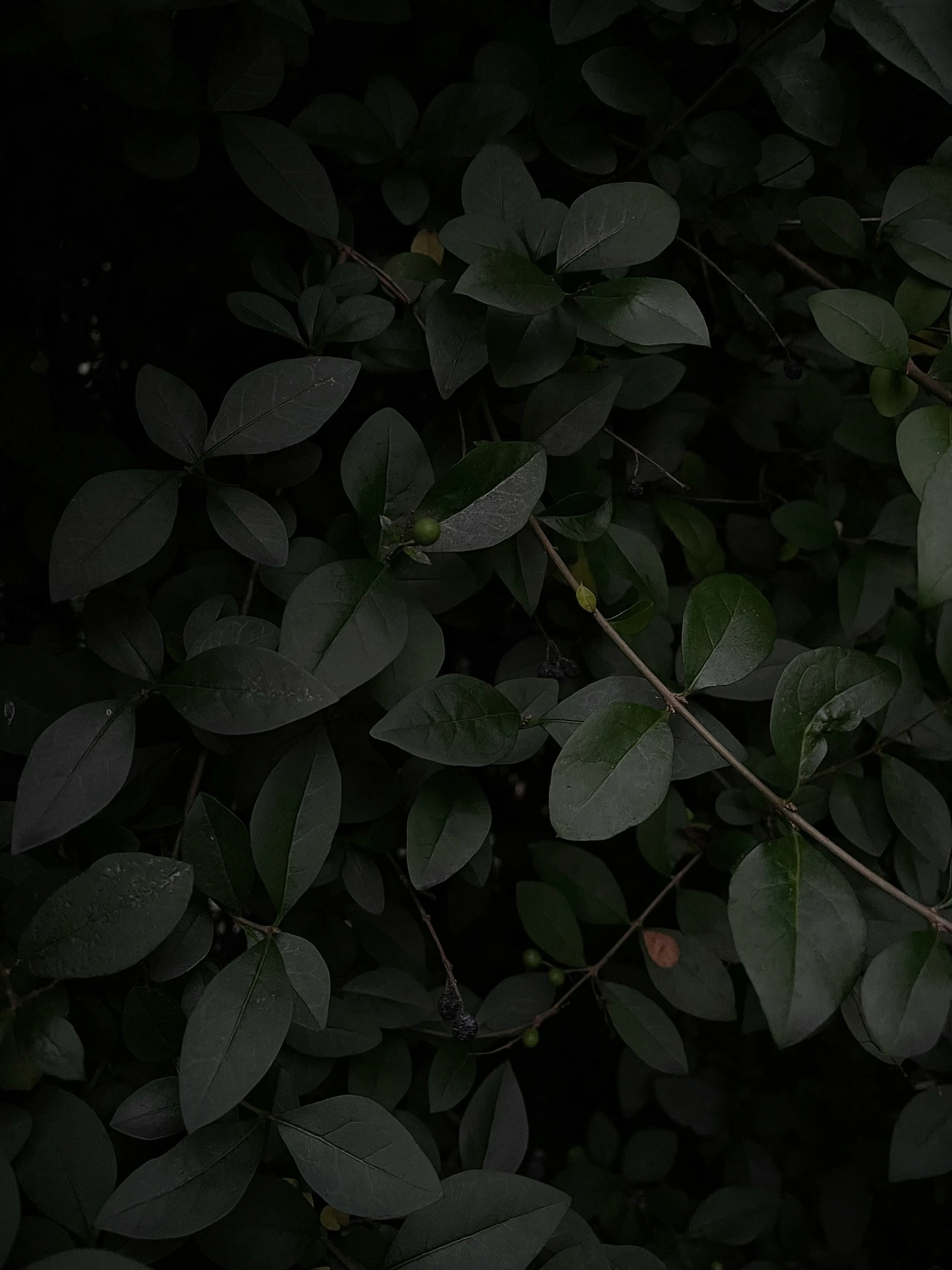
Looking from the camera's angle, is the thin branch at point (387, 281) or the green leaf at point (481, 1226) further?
the thin branch at point (387, 281)

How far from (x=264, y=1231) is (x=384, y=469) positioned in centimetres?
52

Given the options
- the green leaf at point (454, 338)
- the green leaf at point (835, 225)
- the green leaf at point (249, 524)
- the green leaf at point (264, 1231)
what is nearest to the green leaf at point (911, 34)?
the green leaf at point (835, 225)

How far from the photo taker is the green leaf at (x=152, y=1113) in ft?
1.90

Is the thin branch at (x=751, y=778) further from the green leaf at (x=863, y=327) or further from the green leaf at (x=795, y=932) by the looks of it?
the green leaf at (x=863, y=327)

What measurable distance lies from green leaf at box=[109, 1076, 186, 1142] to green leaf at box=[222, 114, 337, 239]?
23.8 inches

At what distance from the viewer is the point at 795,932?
54 cm

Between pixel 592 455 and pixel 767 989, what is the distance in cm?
43

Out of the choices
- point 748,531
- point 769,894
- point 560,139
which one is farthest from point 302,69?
point 769,894

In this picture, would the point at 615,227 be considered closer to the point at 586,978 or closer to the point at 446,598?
the point at 446,598

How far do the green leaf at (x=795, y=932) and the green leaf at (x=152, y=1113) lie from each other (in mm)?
373

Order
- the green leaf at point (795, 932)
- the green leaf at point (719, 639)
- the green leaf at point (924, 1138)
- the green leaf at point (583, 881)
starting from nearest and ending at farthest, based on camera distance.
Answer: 1. the green leaf at point (795, 932)
2. the green leaf at point (719, 639)
3. the green leaf at point (924, 1138)
4. the green leaf at point (583, 881)

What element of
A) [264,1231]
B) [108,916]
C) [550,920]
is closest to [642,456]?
[550,920]

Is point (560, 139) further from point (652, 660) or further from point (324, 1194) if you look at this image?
point (324, 1194)

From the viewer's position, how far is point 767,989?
20.2 inches
